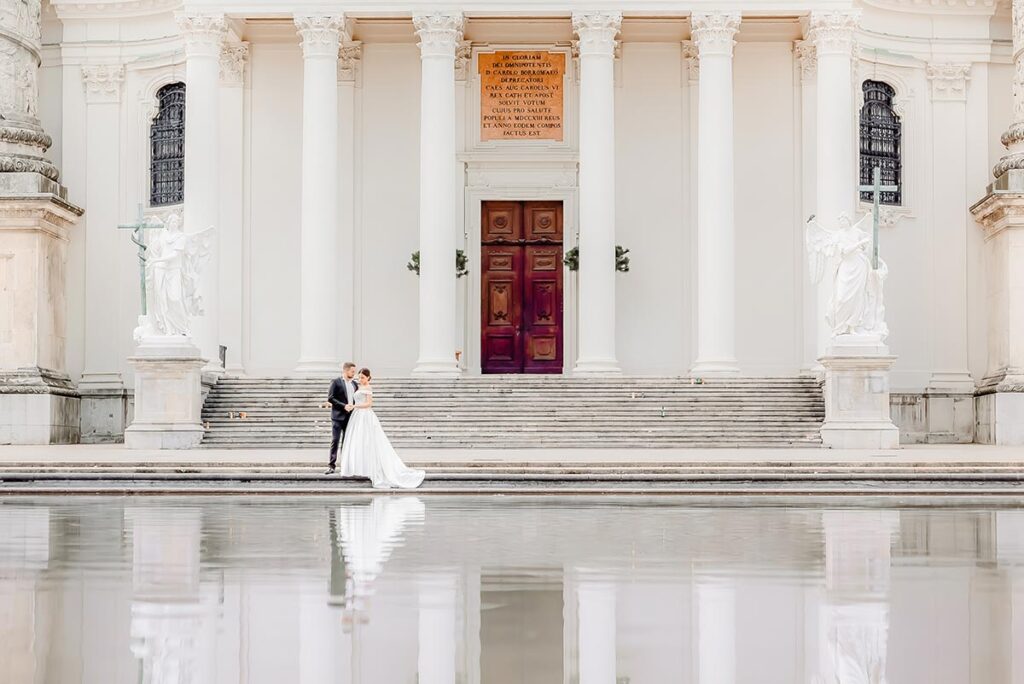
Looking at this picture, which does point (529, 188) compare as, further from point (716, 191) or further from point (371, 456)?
point (371, 456)

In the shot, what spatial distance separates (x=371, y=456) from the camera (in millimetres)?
19516

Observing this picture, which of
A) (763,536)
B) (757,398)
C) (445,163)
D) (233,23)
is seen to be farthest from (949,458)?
(233,23)

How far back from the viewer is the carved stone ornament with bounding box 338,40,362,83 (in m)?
33.5

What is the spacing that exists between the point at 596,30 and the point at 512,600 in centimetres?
2343

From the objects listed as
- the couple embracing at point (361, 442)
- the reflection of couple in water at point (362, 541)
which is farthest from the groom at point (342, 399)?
the reflection of couple in water at point (362, 541)

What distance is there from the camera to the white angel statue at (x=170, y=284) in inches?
1090

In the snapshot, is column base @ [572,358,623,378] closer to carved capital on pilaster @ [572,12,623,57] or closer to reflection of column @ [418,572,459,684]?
carved capital on pilaster @ [572,12,623,57]

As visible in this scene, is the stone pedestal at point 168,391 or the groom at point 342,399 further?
the stone pedestal at point 168,391

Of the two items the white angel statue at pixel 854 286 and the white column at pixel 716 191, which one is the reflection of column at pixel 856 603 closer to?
the white angel statue at pixel 854 286

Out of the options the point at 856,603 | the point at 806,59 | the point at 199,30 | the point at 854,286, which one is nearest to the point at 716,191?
the point at 854,286

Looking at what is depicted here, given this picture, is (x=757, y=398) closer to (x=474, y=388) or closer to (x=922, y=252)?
(x=474, y=388)

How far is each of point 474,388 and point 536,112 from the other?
27.3 feet

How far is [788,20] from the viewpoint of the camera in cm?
3259

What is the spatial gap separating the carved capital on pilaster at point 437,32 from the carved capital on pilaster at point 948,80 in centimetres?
1197
